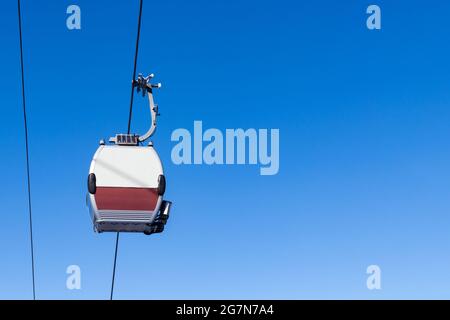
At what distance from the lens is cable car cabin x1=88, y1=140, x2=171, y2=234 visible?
77.7 feet

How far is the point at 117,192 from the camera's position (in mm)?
23922

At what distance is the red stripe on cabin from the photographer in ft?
77.7

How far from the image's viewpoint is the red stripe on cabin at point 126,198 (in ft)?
77.7

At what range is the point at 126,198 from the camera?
77.9ft

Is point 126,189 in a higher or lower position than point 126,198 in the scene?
higher

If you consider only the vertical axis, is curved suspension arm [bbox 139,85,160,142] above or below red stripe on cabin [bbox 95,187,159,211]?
above

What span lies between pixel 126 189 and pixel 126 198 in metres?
0.29

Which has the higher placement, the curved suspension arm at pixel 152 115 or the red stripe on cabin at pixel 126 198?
the curved suspension arm at pixel 152 115
